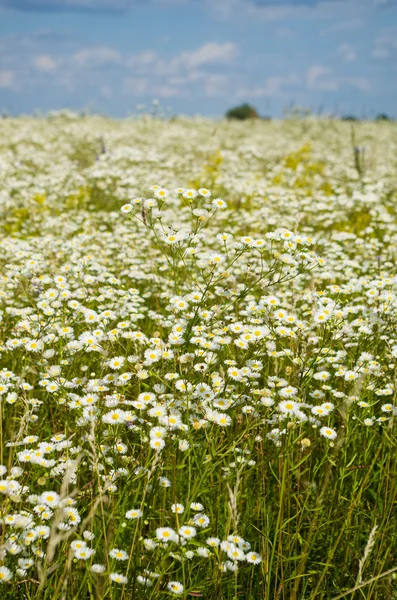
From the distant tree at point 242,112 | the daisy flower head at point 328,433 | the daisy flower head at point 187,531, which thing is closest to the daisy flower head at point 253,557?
the daisy flower head at point 187,531

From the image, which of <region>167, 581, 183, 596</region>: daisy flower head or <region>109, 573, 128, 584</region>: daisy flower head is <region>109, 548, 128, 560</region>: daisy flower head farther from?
<region>167, 581, 183, 596</region>: daisy flower head

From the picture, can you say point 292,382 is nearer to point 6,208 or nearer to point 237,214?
point 237,214

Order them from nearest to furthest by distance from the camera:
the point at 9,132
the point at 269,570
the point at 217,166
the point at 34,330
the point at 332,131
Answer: the point at 269,570 < the point at 34,330 < the point at 217,166 < the point at 9,132 < the point at 332,131

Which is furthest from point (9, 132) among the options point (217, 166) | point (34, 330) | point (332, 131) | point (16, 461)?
point (16, 461)

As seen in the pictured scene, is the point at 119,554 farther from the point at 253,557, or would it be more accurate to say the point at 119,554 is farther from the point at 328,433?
the point at 328,433

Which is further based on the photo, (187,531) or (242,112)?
(242,112)

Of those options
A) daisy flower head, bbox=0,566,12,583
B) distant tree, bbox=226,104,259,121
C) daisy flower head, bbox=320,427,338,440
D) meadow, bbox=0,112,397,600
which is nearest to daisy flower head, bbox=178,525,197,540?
meadow, bbox=0,112,397,600

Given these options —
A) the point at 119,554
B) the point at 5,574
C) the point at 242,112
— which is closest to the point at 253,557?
the point at 119,554

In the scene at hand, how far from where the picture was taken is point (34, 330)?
10.4 ft

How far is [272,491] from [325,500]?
26 centimetres

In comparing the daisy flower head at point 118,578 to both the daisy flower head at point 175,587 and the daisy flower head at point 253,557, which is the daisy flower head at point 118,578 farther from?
the daisy flower head at point 253,557

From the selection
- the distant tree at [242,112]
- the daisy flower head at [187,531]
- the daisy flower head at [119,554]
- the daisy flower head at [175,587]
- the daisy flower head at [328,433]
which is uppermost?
the distant tree at [242,112]

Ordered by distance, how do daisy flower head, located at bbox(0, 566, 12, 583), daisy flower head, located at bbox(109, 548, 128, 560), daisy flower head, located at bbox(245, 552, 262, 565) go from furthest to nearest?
daisy flower head, located at bbox(245, 552, 262, 565) < daisy flower head, located at bbox(109, 548, 128, 560) < daisy flower head, located at bbox(0, 566, 12, 583)

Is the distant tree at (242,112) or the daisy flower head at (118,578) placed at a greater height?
the distant tree at (242,112)
